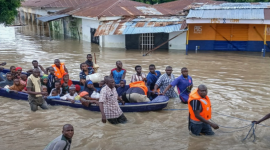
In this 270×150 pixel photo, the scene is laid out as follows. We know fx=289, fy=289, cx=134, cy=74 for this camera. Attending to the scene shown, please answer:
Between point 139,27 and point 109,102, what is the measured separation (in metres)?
11.6

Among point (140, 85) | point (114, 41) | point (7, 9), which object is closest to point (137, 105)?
point (140, 85)

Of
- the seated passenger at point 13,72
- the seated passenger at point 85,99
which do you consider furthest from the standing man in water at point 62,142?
the seated passenger at point 13,72

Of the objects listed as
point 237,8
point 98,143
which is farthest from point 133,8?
point 98,143

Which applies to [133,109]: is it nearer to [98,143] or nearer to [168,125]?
[168,125]

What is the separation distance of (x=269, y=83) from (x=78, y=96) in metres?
7.55

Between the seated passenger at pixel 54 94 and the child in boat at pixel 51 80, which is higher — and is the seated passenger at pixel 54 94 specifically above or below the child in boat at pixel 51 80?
below

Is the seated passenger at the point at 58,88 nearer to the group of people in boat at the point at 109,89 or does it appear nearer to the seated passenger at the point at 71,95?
the group of people in boat at the point at 109,89

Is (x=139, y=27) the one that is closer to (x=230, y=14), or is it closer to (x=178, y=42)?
(x=178, y=42)

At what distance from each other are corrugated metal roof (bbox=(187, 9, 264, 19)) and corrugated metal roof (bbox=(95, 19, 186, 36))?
1.34 metres

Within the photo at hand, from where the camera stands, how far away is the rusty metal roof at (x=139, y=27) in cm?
1736

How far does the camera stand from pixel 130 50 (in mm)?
19047

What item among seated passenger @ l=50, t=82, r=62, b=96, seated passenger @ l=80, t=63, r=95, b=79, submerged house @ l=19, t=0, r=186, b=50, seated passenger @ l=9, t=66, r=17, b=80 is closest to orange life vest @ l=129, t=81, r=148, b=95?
seated passenger @ l=80, t=63, r=95, b=79

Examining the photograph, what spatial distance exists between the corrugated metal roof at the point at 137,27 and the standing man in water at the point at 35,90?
9820 millimetres

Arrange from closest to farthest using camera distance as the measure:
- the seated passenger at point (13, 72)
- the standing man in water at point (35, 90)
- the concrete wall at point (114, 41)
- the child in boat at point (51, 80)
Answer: the standing man in water at point (35, 90)
the child in boat at point (51, 80)
the seated passenger at point (13, 72)
the concrete wall at point (114, 41)
